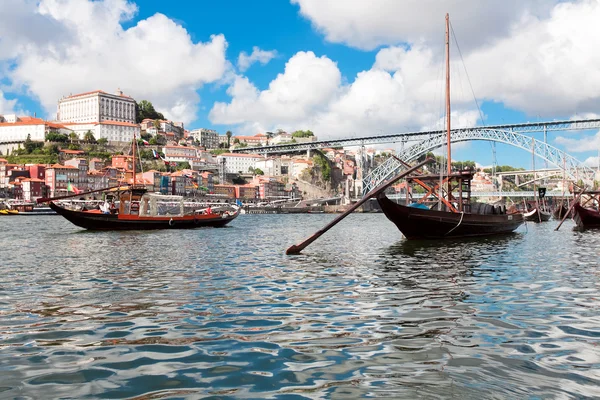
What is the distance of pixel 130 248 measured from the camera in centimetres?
1781

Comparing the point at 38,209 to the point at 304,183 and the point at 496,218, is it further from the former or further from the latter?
the point at 496,218

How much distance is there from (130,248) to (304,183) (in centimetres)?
12006

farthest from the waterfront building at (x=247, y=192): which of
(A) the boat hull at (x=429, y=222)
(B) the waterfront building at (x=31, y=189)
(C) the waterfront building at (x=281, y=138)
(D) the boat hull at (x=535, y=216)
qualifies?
(A) the boat hull at (x=429, y=222)

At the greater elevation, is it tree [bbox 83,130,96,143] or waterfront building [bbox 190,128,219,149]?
waterfront building [bbox 190,128,219,149]

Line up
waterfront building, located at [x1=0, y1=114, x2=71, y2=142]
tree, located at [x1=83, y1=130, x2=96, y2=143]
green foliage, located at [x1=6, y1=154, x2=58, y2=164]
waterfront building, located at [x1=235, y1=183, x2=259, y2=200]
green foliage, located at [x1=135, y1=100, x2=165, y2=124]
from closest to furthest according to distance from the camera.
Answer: green foliage, located at [x1=6, y1=154, x2=58, y2=164]
waterfront building, located at [x1=0, y1=114, x2=71, y2=142]
waterfront building, located at [x1=235, y1=183, x2=259, y2=200]
tree, located at [x1=83, y1=130, x2=96, y2=143]
green foliage, located at [x1=135, y1=100, x2=165, y2=124]

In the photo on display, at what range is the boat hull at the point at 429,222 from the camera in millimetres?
20123

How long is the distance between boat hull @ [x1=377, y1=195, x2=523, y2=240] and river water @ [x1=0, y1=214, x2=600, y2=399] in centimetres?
870

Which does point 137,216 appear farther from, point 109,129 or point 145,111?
point 145,111

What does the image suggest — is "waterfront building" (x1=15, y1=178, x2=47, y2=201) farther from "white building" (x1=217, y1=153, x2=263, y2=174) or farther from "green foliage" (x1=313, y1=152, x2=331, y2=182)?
"green foliage" (x1=313, y1=152, x2=331, y2=182)

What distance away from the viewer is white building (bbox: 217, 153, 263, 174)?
14325 centimetres

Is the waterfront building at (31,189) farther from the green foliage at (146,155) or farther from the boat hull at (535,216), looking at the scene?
the boat hull at (535,216)

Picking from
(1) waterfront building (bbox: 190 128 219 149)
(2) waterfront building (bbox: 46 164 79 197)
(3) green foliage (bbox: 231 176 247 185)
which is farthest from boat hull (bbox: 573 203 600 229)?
(1) waterfront building (bbox: 190 128 219 149)

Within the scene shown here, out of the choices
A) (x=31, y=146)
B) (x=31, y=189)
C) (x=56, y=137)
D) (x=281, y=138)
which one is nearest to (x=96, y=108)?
(x=56, y=137)

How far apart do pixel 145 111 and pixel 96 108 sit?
2115 cm
